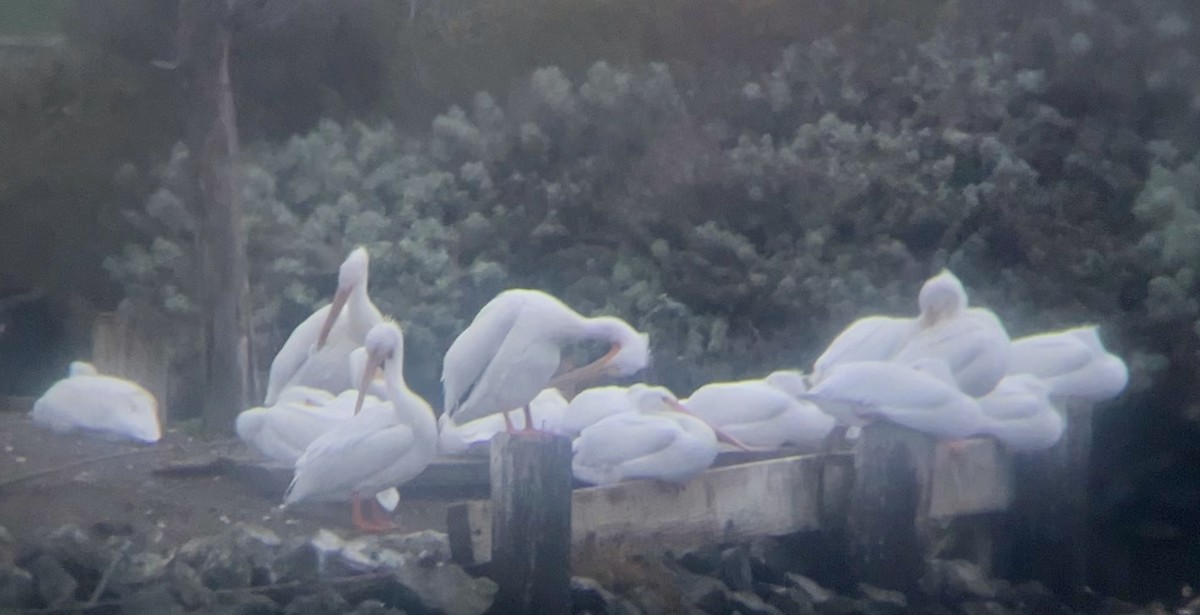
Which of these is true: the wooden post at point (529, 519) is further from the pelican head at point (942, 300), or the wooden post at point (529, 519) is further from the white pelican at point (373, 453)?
the pelican head at point (942, 300)

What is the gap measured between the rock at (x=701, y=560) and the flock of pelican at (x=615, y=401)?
0.80 ft

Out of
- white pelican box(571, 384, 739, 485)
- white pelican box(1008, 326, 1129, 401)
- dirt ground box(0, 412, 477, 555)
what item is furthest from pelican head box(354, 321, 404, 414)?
white pelican box(1008, 326, 1129, 401)

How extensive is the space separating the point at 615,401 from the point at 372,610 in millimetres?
1774

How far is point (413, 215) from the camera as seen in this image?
7699 millimetres

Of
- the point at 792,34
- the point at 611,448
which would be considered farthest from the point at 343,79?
the point at 611,448

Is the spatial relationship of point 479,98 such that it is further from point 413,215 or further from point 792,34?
point 792,34

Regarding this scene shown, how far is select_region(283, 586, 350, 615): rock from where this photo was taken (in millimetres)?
4434

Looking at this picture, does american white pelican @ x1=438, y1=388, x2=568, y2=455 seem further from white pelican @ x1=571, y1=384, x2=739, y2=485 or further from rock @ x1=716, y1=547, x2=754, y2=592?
rock @ x1=716, y1=547, x2=754, y2=592

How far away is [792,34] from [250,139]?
2.49m

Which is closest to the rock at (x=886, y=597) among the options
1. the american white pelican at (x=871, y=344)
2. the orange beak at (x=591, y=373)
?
the american white pelican at (x=871, y=344)

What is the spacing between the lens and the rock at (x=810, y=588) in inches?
212

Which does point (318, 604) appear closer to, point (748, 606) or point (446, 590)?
point (446, 590)

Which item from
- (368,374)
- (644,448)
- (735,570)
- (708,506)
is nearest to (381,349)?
(368,374)

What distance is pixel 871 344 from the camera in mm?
6223
